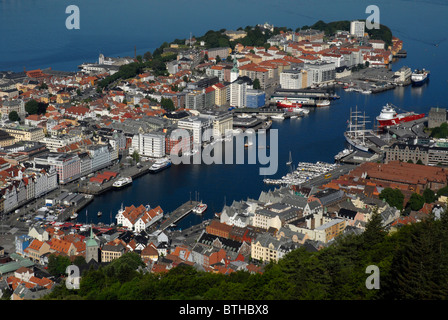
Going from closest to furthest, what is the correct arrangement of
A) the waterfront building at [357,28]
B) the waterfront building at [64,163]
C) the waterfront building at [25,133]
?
the waterfront building at [64,163]
the waterfront building at [25,133]
the waterfront building at [357,28]

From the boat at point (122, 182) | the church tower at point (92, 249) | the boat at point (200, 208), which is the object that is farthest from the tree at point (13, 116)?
the church tower at point (92, 249)

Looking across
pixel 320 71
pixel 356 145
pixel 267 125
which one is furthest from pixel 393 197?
pixel 320 71

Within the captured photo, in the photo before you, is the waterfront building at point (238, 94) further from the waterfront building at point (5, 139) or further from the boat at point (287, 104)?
the waterfront building at point (5, 139)

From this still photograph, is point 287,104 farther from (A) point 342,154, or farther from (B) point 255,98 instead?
(A) point 342,154

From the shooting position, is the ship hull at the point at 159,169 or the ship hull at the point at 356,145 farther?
the ship hull at the point at 356,145

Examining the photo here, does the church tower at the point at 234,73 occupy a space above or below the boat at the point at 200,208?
above

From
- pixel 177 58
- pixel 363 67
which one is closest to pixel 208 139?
pixel 177 58

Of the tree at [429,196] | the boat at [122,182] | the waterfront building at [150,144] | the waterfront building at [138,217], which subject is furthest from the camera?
the waterfront building at [150,144]
